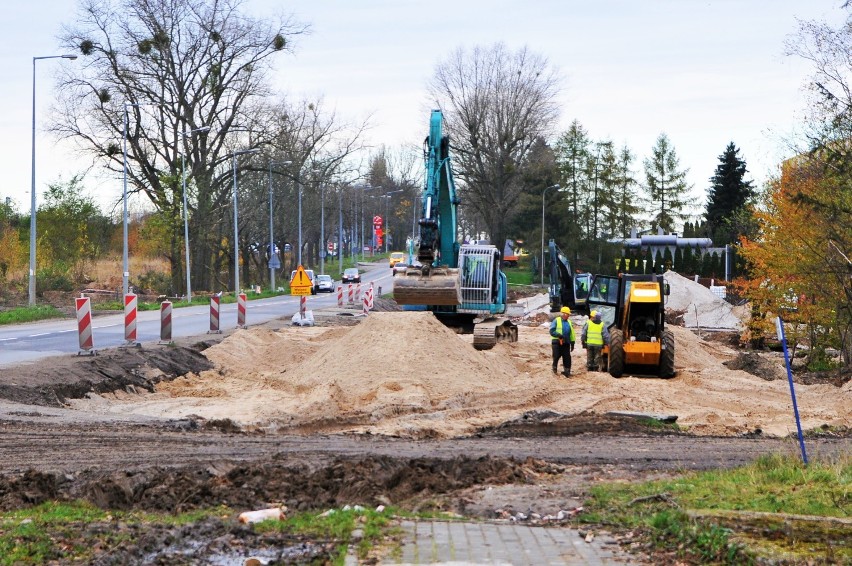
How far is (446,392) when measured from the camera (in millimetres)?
20531

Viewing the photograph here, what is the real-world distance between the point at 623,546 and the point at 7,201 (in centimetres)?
7240

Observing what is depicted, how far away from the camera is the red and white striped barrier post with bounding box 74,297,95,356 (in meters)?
21.0

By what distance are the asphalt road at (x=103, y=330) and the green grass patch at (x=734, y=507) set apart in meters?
15.0

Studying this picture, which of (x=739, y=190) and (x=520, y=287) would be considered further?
(x=739, y=190)

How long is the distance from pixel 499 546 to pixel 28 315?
33333mm

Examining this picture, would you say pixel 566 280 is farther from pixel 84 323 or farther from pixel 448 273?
pixel 84 323

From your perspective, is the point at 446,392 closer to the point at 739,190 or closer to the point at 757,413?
the point at 757,413

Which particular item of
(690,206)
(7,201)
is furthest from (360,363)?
(690,206)

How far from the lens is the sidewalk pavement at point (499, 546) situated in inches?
293

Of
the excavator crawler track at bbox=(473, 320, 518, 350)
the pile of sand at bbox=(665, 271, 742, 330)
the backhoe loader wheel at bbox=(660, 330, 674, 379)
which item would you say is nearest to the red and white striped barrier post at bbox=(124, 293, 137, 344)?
the excavator crawler track at bbox=(473, 320, 518, 350)

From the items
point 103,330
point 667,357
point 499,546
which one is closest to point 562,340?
point 667,357

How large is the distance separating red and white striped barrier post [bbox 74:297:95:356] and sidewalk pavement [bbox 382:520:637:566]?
14173 mm

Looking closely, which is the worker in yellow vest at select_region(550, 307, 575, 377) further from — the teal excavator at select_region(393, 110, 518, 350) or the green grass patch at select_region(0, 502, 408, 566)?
the green grass patch at select_region(0, 502, 408, 566)

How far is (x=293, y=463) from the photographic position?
1097cm
